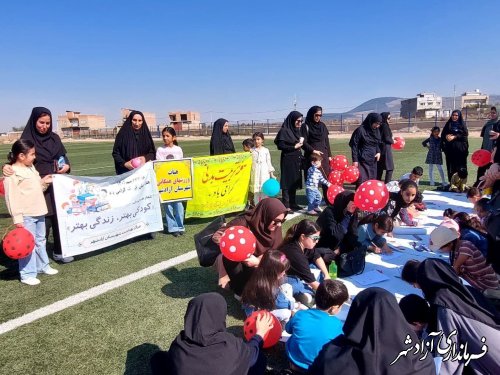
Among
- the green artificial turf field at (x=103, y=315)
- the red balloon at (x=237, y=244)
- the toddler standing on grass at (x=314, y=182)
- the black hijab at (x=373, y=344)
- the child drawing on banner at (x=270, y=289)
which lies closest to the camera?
the black hijab at (x=373, y=344)

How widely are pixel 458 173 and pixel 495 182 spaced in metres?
4.46

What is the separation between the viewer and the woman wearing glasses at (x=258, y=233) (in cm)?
359

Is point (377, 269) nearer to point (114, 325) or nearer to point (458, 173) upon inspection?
point (114, 325)

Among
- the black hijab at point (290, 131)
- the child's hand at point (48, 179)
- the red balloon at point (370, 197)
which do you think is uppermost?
the black hijab at point (290, 131)

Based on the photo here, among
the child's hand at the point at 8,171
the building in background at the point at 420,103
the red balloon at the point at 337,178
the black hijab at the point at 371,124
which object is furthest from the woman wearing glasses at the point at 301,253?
the building in background at the point at 420,103

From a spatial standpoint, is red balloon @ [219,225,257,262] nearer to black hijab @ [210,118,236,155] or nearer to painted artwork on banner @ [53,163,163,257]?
painted artwork on banner @ [53,163,163,257]

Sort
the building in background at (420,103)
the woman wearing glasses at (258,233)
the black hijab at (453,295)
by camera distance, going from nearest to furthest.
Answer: the black hijab at (453,295), the woman wearing glasses at (258,233), the building in background at (420,103)

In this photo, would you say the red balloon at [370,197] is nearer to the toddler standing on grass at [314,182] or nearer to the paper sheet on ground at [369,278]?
the paper sheet on ground at [369,278]

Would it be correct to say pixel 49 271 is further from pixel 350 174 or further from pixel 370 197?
pixel 350 174

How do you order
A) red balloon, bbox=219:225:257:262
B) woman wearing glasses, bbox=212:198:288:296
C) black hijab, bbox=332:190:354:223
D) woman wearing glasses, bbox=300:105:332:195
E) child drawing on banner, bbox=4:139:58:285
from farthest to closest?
1. woman wearing glasses, bbox=300:105:332:195
2. black hijab, bbox=332:190:354:223
3. child drawing on banner, bbox=4:139:58:285
4. woman wearing glasses, bbox=212:198:288:296
5. red balloon, bbox=219:225:257:262

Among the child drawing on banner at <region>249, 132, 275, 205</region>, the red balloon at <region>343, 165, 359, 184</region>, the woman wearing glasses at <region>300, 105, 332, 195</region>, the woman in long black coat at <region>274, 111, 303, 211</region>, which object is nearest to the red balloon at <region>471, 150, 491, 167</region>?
the red balloon at <region>343, 165, 359, 184</region>

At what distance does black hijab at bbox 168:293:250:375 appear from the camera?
198cm

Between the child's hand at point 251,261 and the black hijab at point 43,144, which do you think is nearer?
the child's hand at point 251,261

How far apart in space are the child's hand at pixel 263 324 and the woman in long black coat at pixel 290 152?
14.4 ft
